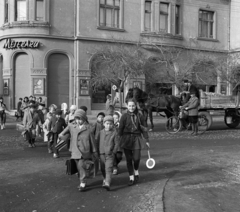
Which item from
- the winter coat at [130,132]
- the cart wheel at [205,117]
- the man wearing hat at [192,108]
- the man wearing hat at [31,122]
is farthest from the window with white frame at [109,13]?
the winter coat at [130,132]

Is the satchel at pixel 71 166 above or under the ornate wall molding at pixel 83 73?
under

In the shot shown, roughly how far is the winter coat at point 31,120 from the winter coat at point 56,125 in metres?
1.25

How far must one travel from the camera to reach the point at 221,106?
16.9 meters

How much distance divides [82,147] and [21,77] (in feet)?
68.4

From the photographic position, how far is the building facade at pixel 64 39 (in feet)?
82.9

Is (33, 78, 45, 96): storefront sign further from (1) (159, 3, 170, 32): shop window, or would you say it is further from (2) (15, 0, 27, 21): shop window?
(1) (159, 3, 170, 32): shop window

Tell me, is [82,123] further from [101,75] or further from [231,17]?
[231,17]

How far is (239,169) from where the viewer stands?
7945mm

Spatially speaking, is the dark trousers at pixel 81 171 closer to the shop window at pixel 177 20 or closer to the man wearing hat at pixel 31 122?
the man wearing hat at pixel 31 122

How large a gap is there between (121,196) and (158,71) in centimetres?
2225

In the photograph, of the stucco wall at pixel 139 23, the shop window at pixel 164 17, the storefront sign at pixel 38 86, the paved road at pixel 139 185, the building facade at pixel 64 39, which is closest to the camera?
the paved road at pixel 139 185

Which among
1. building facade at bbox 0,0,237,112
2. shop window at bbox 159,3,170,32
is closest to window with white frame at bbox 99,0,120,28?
building facade at bbox 0,0,237,112

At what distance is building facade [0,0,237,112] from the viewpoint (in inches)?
995

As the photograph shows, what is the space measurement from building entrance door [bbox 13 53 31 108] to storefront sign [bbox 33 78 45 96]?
65cm
